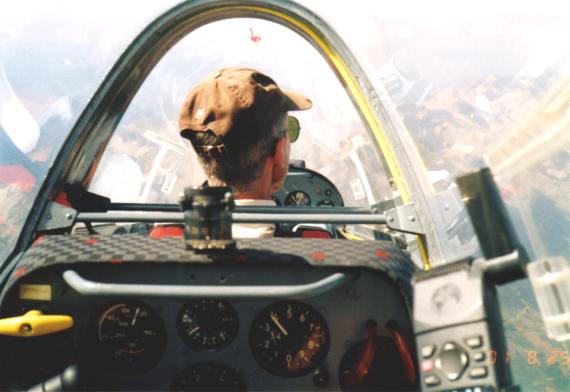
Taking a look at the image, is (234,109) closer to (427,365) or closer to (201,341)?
(201,341)

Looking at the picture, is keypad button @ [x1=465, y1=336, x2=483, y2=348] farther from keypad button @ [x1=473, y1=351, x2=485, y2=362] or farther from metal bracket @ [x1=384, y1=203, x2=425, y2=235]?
→ metal bracket @ [x1=384, y1=203, x2=425, y2=235]

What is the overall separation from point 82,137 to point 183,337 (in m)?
1.06

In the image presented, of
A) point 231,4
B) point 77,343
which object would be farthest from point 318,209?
point 231,4

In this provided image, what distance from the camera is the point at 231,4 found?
107 inches

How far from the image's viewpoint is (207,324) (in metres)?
1.53

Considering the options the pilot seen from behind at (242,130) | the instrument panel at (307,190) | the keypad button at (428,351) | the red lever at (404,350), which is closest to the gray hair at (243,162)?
the pilot seen from behind at (242,130)

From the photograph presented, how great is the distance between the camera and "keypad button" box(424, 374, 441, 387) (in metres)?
1.15

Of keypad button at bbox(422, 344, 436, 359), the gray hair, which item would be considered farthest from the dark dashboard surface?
the gray hair

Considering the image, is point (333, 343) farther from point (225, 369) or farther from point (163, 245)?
point (163, 245)

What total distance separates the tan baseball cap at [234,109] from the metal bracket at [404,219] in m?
0.55

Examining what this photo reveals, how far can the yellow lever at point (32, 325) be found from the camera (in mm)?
1404

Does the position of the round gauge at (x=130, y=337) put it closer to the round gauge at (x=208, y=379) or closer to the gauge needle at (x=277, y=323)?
the round gauge at (x=208, y=379)

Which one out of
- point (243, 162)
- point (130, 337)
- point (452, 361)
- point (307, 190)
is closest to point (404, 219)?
point (243, 162)

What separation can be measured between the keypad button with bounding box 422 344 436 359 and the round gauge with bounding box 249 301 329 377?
1.30 feet
